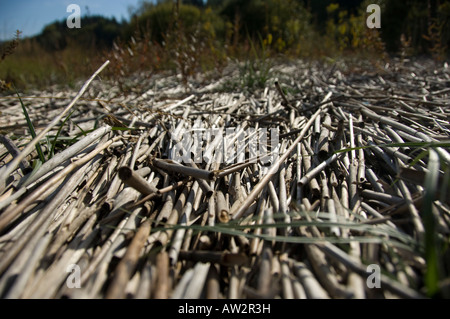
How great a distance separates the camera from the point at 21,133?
92.7 inches

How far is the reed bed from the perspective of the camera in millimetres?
934

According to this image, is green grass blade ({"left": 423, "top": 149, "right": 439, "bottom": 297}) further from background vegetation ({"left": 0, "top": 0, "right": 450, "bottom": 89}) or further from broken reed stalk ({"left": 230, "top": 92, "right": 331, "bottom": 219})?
background vegetation ({"left": 0, "top": 0, "right": 450, "bottom": 89})

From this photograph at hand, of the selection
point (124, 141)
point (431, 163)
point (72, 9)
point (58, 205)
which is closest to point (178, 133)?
point (124, 141)

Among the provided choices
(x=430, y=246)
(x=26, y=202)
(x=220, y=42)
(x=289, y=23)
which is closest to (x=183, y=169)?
(x=26, y=202)

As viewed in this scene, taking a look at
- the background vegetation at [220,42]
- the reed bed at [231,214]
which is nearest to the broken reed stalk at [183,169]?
the reed bed at [231,214]

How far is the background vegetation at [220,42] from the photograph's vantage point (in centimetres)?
422

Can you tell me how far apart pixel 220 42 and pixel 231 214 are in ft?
20.0

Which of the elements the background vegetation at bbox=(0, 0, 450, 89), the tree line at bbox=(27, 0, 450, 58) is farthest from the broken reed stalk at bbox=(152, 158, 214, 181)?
the tree line at bbox=(27, 0, 450, 58)

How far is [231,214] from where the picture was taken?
1260 mm

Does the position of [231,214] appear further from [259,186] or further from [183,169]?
[183,169]

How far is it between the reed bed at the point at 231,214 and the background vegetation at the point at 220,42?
1.38m

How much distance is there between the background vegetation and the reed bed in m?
1.38
